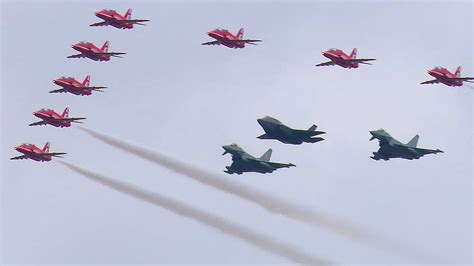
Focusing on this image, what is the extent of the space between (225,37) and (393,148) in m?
22.7

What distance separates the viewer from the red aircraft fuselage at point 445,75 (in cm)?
12056

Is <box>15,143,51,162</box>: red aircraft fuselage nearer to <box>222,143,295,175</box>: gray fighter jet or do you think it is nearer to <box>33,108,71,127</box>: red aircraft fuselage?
<box>33,108,71,127</box>: red aircraft fuselage

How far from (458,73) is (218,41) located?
2695 cm

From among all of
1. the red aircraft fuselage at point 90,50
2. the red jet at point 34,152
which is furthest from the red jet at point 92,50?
the red jet at point 34,152

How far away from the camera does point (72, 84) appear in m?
122

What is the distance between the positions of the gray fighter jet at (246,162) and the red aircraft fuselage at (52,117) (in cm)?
1873

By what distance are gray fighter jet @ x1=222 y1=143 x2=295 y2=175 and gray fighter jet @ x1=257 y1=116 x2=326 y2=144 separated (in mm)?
3706

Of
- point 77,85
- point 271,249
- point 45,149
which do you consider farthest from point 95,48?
point 271,249

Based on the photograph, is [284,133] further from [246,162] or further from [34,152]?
[34,152]

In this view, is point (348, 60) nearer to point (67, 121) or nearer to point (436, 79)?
point (436, 79)

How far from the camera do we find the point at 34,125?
12281 centimetres

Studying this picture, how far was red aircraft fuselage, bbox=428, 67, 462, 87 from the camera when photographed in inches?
4747

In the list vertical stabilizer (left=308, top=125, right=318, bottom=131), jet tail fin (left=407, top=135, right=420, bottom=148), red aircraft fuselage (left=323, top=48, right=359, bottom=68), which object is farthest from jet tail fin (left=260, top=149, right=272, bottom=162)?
jet tail fin (left=407, top=135, right=420, bottom=148)

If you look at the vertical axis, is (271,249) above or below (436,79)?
below
